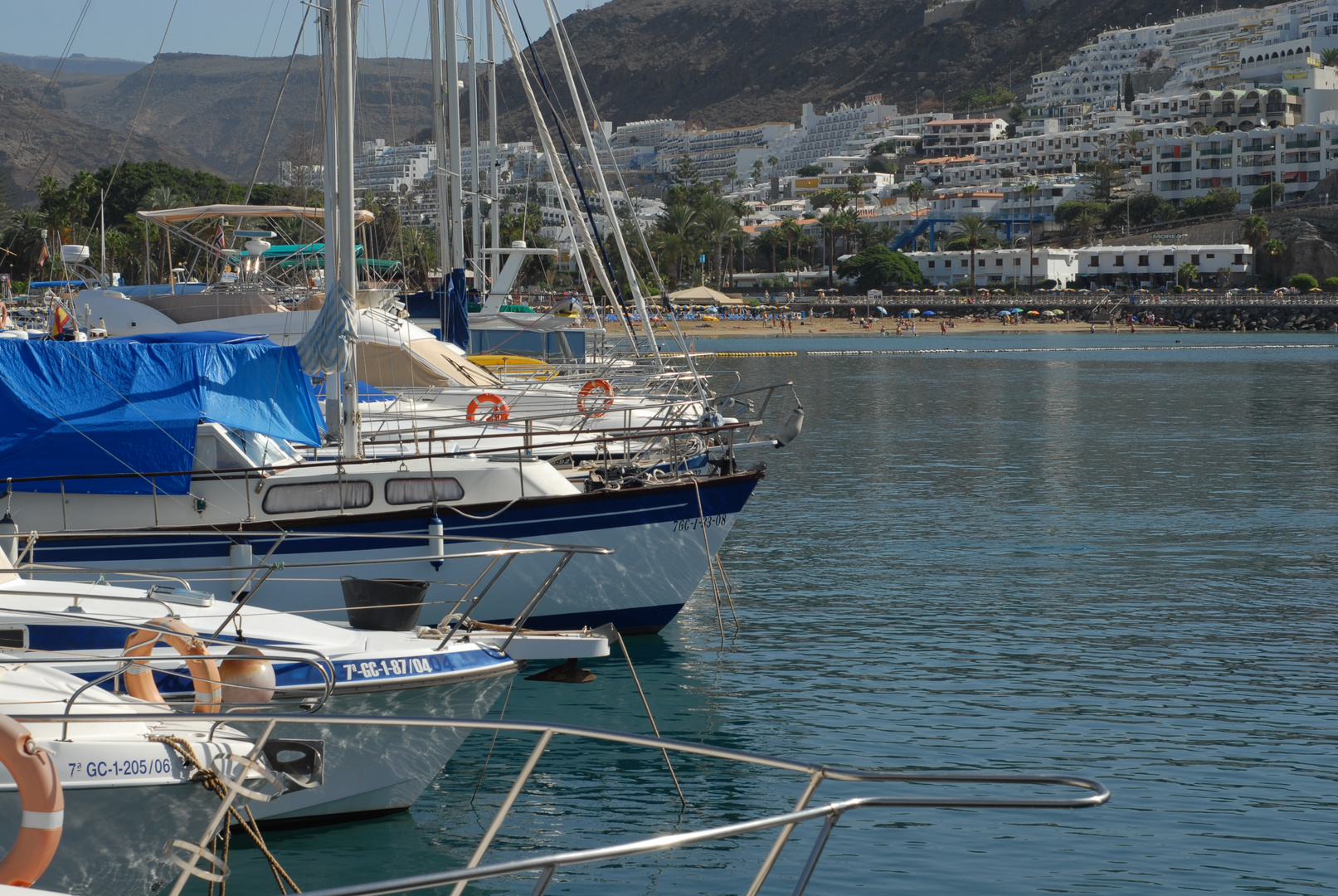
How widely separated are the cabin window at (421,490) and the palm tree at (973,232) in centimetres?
13554

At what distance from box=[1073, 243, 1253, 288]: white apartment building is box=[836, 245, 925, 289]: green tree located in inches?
713

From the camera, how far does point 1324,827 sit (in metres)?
10.3

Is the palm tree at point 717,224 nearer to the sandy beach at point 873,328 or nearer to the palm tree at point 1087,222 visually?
the sandy beach at point 873,328

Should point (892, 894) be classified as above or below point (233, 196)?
below

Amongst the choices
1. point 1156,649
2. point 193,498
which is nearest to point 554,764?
point 193,498

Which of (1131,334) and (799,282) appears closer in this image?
(1131,334)

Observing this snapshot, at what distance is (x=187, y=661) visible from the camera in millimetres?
8812

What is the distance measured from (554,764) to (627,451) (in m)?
5.18

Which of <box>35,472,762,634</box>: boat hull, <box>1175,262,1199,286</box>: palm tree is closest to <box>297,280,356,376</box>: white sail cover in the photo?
<box>35,472,762,634</box>: boat hull

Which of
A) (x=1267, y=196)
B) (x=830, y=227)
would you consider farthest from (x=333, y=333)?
(x=1267, y=196)

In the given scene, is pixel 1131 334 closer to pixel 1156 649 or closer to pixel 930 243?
pixel 930 243

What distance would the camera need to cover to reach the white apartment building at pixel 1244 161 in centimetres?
15862

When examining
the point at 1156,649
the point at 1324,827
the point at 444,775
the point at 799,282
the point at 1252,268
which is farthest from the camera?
the point at 799,282

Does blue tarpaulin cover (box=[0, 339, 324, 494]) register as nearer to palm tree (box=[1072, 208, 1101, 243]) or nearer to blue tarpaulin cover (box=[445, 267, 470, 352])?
blue tarpaulin cover (box=[445, 267, 470, 352])
